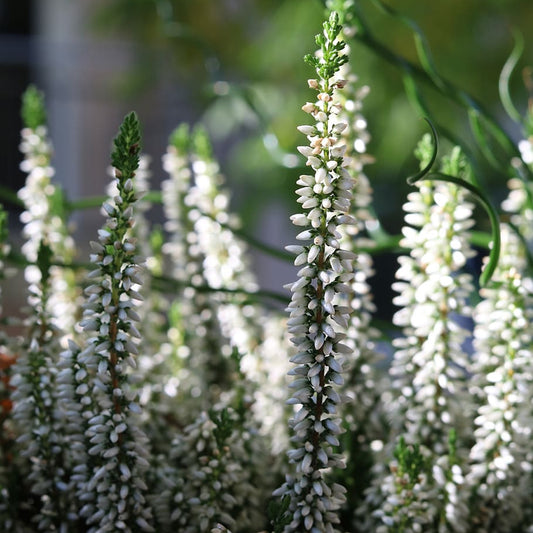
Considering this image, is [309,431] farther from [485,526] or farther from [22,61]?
[22,61]

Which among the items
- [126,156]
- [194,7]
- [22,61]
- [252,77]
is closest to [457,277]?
[126,156]

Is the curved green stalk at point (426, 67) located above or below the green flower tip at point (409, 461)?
above

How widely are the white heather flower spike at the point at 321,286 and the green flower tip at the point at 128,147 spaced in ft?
0.24

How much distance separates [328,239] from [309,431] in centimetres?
9

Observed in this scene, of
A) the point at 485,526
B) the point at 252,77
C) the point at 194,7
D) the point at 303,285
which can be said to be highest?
the point at 194,7

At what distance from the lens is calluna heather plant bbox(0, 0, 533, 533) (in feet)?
1.14

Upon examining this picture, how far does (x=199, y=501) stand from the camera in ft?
1.34

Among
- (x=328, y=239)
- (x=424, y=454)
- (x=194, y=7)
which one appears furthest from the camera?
(x=194, y=7)

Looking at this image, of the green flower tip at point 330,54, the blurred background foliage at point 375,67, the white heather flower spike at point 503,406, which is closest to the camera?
the green flower tip at point 330,54

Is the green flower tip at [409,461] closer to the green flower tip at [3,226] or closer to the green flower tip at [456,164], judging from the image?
the green flower tip at [456,164]

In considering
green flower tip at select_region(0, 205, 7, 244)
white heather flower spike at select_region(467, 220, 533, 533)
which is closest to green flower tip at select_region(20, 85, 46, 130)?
green flower tip at select_region(0, 205, 7, 244)

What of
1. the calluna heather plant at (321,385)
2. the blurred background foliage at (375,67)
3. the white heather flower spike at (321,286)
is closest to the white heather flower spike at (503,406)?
the calluna heather plant at (321,385)

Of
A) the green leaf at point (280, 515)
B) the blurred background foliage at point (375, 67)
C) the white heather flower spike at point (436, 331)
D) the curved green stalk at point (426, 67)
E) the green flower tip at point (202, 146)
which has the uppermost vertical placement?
the blurred background foliage at point (375, 67)

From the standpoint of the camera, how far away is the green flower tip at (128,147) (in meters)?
0.35
